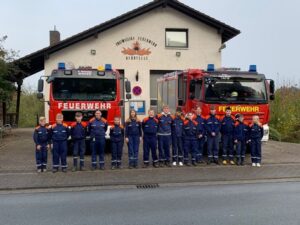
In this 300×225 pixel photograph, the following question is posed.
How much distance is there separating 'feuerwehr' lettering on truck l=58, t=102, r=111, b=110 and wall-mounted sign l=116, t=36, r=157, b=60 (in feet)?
31.2

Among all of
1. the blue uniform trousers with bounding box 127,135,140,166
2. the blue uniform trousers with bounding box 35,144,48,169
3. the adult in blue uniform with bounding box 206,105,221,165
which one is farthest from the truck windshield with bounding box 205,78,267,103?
the blue uniform trousers with bounding box 35,144,48,169

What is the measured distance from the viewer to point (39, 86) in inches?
577

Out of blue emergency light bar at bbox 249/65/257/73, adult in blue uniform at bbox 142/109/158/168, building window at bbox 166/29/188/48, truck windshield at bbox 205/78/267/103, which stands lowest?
adult in blue uniform at bbox 142/109/158/168

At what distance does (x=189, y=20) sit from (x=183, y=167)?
13521 millimetres

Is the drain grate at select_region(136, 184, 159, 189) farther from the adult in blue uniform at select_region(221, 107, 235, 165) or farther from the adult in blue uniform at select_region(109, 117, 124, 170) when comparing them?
the adult in blue uniform at select_region(221, 107, 235, 165)

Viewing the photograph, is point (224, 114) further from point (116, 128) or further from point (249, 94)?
point (116, 128)

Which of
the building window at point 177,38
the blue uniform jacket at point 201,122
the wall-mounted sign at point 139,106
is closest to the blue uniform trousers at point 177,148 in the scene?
the blue uniform jacket at point 201,122

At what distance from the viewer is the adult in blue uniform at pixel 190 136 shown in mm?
13016

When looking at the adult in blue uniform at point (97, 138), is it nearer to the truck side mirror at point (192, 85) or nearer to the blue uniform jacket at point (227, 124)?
the truck side mirror at point (192, 85)

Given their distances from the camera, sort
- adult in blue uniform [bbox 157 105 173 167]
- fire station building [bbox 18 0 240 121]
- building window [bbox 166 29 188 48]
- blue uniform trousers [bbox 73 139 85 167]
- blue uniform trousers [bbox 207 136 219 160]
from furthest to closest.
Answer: building window [bbox 166 29 188 48], fire station building [bbox 18 0 240 121], blue uniform trousers [bbox 207 136 219 160], adult in blue uniform [bbox 157 105 173 167], blue uniform trousers [bbox 73 139 85 167]

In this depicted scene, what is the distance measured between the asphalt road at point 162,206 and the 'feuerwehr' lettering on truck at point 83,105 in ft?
17.1

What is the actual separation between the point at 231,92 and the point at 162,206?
6762mm

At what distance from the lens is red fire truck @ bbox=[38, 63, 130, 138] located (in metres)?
14.3

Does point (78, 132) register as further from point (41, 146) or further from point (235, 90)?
point (235, 90)
